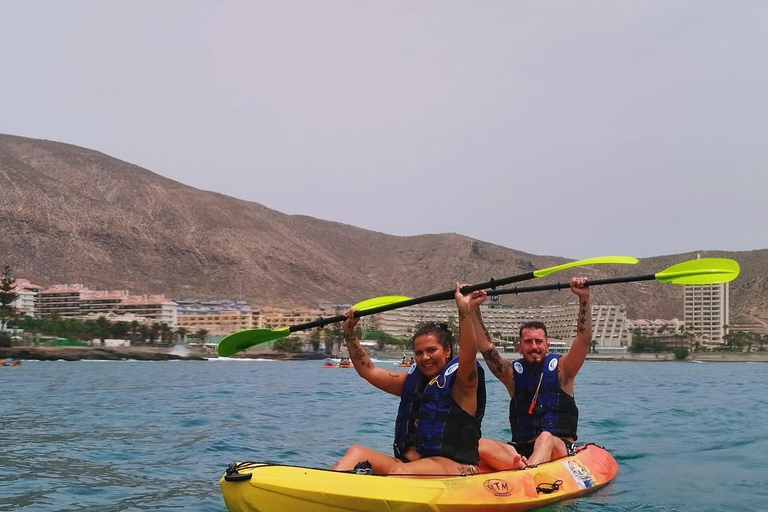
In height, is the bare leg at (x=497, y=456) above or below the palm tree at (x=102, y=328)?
above

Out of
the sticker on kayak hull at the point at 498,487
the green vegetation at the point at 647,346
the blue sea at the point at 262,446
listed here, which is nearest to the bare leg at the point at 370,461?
the sticker on kayak hull at the point at 498,487

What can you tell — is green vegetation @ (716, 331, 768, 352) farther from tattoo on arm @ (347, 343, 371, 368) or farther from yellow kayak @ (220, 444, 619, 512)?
yellow kayak @ (220, 444, 619, 512)

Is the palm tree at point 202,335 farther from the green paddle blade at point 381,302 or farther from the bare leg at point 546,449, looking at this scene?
the bare leg at point 546,449

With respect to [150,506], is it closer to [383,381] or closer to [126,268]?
[383,381]

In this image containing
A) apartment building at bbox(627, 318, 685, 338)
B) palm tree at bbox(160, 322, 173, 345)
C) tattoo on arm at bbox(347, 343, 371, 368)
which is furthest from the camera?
apartment building at bbox(627, 318, 685, 338)

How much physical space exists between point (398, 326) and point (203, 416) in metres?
167

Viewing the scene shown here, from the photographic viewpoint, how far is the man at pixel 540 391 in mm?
10250

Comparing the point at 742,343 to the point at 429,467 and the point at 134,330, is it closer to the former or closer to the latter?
the point at 134,330

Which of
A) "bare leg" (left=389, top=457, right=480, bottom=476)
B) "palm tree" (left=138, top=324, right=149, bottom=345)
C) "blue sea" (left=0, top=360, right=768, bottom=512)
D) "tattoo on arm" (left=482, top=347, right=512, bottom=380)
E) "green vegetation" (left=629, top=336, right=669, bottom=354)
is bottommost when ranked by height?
"green vegetation" (left=629, top=336, right=669, bottom=354)

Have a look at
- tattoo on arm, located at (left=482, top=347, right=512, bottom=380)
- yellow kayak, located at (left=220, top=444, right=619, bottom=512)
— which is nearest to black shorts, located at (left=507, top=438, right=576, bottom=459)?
tattoo on arm, located at (left=482, top=347, right=512, bottom=380)

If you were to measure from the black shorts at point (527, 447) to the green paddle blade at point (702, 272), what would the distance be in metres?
2.15

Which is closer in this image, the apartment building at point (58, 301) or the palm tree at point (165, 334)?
the palm tree at point (165, 334)

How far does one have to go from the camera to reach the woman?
27.2 ft

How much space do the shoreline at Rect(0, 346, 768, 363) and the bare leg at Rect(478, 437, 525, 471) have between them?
10024 centimetres
